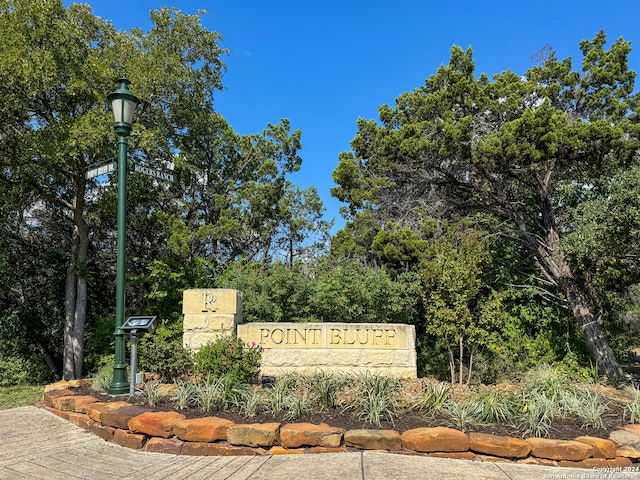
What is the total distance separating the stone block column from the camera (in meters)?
7.60

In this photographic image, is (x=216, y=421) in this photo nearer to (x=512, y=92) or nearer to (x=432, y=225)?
(x=432, y=225)

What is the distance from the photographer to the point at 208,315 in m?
7.65

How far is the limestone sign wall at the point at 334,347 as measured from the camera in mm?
7832

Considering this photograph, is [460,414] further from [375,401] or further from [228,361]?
[228,361]

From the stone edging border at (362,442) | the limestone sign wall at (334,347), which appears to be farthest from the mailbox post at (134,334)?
the limestone sign wall at (334,347)

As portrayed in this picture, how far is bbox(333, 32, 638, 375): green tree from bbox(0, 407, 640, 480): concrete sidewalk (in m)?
6.42

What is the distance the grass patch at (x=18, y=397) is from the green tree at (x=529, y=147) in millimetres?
8642

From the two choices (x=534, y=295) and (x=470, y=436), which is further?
(x=534, y=295)

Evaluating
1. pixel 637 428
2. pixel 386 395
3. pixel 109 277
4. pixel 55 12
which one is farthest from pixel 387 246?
pixel 55 12

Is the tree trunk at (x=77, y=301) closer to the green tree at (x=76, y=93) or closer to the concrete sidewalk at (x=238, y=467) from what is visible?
the green tree at (x=76, y=93)

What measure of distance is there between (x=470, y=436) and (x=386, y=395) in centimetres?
118

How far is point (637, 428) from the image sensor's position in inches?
178

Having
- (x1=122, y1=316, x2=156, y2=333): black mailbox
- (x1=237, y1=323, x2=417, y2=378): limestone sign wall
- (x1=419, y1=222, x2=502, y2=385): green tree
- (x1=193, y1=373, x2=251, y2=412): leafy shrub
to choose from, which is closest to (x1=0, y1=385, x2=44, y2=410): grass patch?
(x1=122, y1=316, x2=156, y2=333): black mailbox

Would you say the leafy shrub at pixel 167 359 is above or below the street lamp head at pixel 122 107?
below
